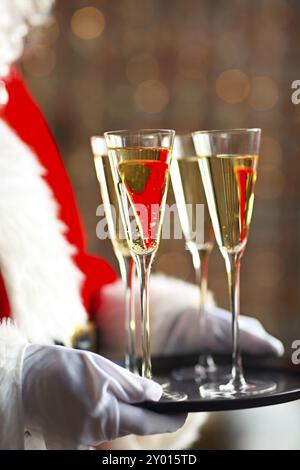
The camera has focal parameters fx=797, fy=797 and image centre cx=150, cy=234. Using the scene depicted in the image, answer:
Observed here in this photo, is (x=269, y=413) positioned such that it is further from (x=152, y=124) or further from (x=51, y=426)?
(x=152, y=124)

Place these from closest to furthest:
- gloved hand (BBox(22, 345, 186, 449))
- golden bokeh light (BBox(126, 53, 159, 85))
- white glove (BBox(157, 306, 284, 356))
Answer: gloved hand (BBox(22, 345, 186, 449))
white glove (BBox(157, 306, 284, 356))
golden bokeh light (BBox(126, 53, 159, 85))

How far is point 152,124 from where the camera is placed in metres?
2.74

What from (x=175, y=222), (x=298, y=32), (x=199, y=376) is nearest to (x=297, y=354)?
(x=199, y=376)

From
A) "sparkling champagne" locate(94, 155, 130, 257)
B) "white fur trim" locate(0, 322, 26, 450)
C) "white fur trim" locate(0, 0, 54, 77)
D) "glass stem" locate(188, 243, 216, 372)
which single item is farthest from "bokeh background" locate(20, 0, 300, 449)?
"white fur trim" locate(0, 322, 26, 450)

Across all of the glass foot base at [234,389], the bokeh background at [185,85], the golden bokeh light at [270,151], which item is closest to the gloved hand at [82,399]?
the glass foot base at [234,389]

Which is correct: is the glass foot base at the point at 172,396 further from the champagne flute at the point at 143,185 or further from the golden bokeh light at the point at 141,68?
the golden bokeh light at the point at 141,68

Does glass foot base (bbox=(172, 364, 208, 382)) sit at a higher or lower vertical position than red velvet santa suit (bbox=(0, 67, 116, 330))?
lower

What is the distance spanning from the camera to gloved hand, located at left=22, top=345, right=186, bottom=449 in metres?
0.81

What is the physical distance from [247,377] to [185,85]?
1.80 meters

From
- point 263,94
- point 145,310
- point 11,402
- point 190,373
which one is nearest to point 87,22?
point 263,94

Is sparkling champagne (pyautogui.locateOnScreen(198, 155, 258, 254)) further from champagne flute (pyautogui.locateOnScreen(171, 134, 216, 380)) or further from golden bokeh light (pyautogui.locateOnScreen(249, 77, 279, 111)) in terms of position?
golden bokeh light (pyautogui.locateOnScreen(249, 77, 279, 111))

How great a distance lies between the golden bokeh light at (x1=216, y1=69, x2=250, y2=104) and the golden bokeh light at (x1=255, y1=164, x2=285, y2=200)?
259mm

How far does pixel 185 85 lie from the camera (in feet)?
8.98

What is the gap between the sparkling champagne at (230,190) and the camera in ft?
3.22
